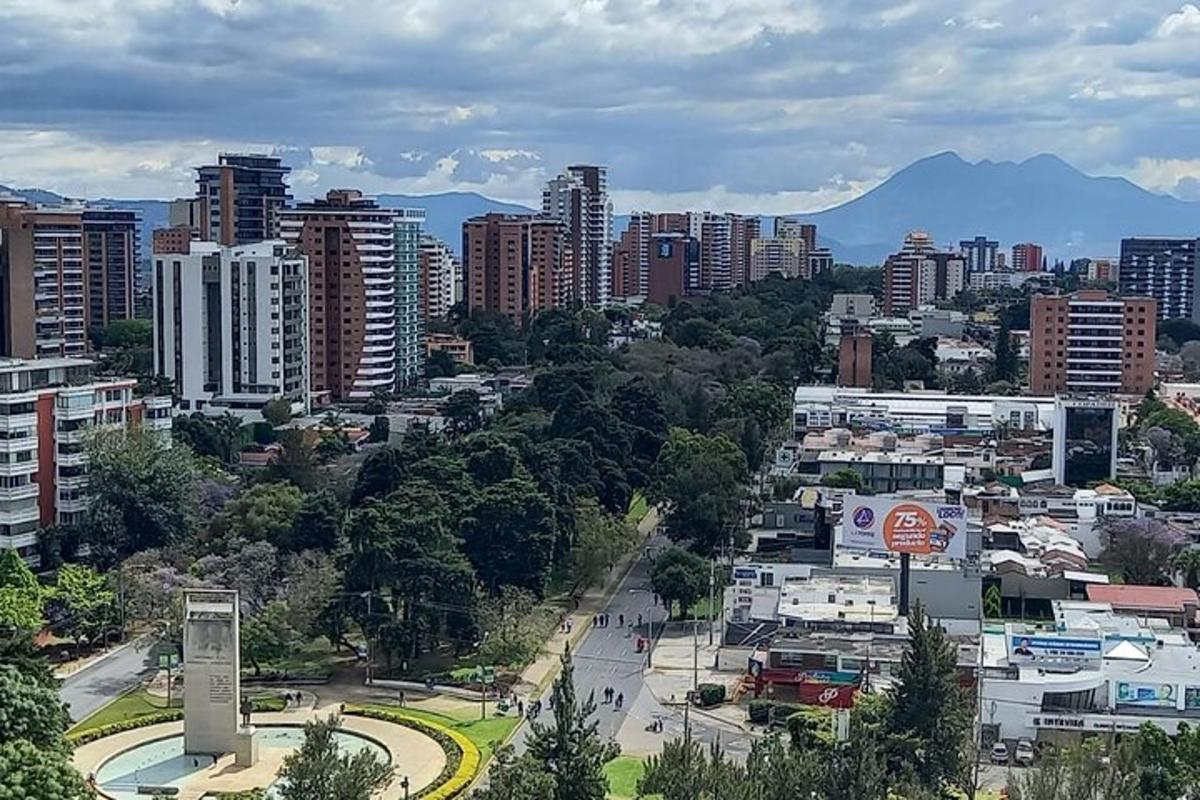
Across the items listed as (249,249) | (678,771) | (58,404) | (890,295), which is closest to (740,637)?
(678,771)

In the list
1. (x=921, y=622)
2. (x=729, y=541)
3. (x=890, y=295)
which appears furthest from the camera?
(x=890, y=295)

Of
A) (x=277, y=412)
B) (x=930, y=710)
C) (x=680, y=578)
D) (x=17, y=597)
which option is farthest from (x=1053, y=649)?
(x=277, y=412)

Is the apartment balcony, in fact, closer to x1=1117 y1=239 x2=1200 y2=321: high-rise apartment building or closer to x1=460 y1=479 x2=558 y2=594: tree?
x1=460 y1=479 x2=558 y2=594: tree

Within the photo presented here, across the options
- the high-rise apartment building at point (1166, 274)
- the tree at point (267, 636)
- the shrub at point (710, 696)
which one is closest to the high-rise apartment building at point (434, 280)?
the high-rise apartment building at point (1166, 274)

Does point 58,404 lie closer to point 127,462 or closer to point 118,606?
point 127,462

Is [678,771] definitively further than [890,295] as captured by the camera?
No

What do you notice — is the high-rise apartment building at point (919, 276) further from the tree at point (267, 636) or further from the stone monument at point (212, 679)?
the stone monument at point (212, 679)

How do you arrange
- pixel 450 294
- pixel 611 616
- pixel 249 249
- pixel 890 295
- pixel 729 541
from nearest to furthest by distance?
pixel 611 616
pixel 729 541
pixel 249 249
pixel 450 294
pixel 890 295
